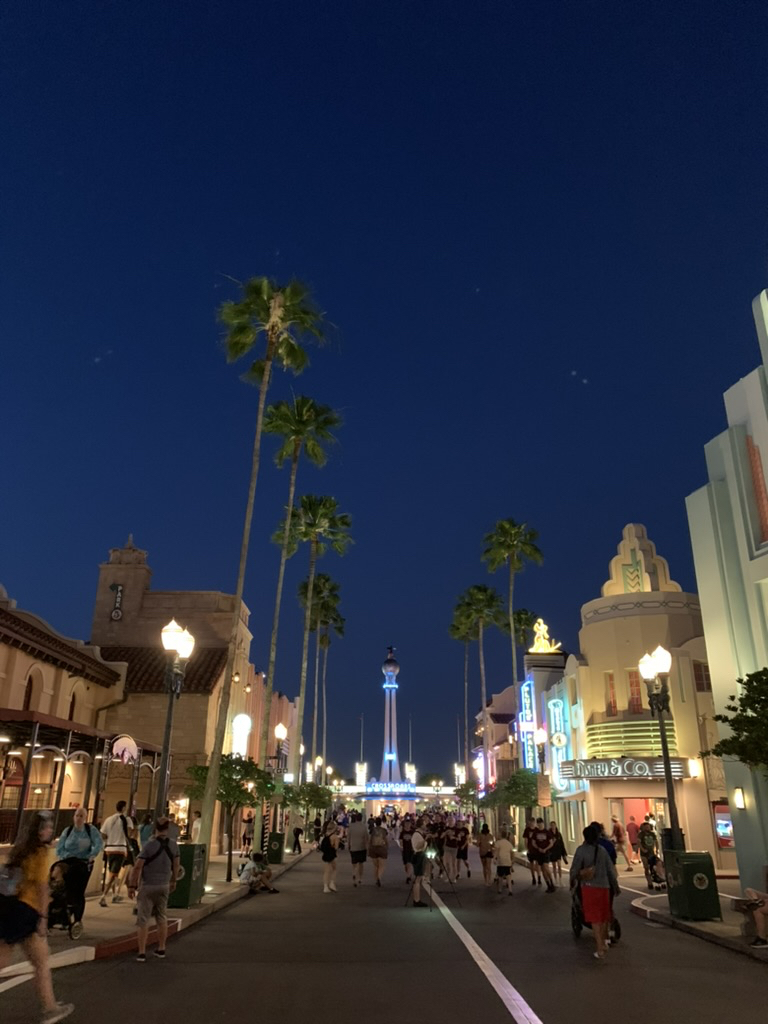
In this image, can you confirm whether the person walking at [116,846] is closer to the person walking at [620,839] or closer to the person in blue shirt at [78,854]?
the person in blue shirt at [78,854]

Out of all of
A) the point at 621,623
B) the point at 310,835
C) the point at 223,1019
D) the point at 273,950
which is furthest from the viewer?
the point at 310,835

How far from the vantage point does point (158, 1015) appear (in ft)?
24.4

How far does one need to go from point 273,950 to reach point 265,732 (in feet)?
67.8

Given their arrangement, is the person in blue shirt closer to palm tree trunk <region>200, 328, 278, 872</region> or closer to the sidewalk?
the sidewalk

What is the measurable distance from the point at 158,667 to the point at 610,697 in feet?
67.2

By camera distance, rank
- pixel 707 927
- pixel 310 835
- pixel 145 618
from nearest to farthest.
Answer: pixel 707 927 → pixel 145 618 → pixel 310 835

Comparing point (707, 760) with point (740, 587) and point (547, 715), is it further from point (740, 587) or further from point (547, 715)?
point (740, 587)

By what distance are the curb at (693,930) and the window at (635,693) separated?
52.8 feet

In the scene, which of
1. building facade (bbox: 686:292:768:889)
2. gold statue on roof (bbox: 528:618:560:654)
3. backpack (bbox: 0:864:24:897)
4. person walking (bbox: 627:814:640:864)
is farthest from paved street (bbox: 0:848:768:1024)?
gold statue on roof (bbox: 528:618:560:654)

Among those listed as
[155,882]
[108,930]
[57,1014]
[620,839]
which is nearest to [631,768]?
[620,839]

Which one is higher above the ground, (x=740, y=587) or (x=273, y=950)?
Answer: (x=740, y=587)

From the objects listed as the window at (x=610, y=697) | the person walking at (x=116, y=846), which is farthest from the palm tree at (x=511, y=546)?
the person walking at (x=116, y=846)

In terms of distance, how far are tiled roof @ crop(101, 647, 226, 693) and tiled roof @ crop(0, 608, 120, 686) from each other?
4.86ft

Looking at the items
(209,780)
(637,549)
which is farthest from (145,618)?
Result: (637,549)
